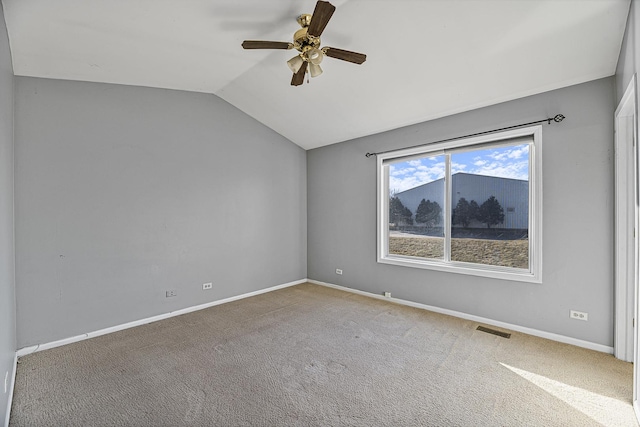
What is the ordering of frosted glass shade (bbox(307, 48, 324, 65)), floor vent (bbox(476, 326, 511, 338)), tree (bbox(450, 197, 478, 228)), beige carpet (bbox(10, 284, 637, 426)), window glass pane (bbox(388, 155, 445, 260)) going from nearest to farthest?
beige carpet (bbox(10, 284, 637, 426)), frosted glass shade (bbox(307, 48, 324, 65)), floor vent (bbox(476, 326, 511, 338)), tree (bbox(450, 197, 478, 228)), window glass pane (bbox(388, 155, 445, 260))

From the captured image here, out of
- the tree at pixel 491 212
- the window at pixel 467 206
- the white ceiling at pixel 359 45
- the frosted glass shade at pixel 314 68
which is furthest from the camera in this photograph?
the tree at pixel 491 212

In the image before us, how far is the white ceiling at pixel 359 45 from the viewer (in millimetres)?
2104

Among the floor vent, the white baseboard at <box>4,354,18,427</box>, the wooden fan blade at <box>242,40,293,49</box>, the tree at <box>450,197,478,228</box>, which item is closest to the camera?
the white baseboard at <box>4,354,18,427</box>

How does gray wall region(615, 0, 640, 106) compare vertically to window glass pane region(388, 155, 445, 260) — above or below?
above

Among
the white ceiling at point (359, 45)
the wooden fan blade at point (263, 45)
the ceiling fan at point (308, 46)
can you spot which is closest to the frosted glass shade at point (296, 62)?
the ceiling fan at point (308, 46)

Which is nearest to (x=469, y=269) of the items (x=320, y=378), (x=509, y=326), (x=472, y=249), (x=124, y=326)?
(x=472, y=249)

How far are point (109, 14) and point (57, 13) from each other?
33cm

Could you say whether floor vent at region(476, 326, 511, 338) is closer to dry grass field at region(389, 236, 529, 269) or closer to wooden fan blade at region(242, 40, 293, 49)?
dry grass field at region(389, 236, 529, 269)

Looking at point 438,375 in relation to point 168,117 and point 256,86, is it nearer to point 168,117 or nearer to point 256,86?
point 256,86

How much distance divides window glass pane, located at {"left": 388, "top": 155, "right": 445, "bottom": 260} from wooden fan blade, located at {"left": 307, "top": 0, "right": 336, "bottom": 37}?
2.39 metres

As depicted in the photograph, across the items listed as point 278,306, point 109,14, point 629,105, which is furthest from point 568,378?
point 109,14

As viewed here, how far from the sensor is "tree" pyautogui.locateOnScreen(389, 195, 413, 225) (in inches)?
163

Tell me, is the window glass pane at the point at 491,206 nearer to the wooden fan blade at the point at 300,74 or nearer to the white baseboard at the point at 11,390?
the wooden fan blade at the point at 300,74

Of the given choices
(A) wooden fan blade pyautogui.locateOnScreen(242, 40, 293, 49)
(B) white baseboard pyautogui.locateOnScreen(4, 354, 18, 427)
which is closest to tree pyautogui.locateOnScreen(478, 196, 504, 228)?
(A) wooden fan blade pyautogui.locateOnScreen(242, 40, 293, 49)
